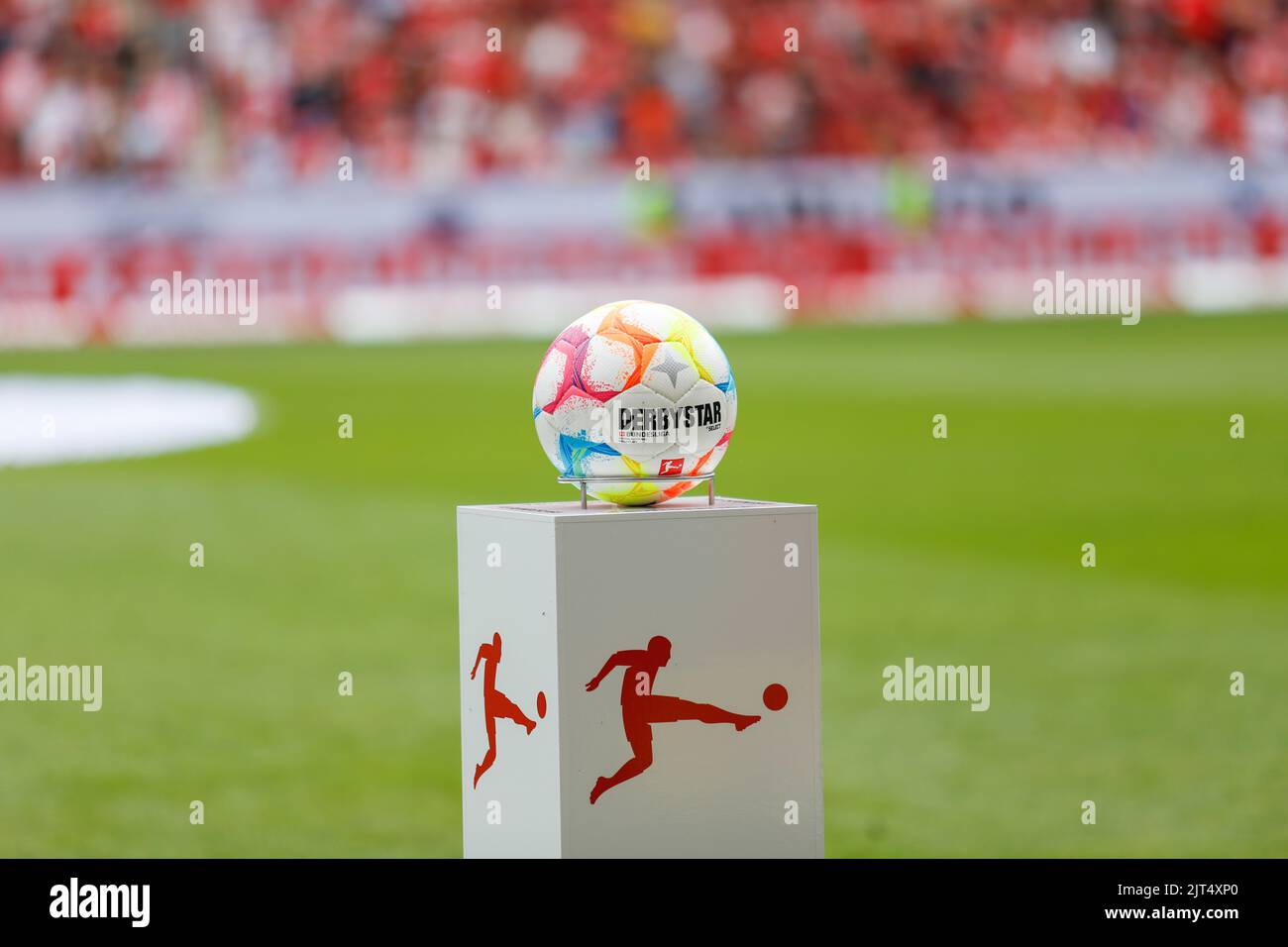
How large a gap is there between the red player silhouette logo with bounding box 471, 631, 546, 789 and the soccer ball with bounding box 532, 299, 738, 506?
504 mm

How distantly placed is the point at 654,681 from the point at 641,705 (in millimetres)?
69

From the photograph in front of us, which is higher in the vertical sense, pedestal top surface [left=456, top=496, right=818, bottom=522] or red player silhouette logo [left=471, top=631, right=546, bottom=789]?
pedestal top surface [left=456, top=496, right=818, bottom=522]

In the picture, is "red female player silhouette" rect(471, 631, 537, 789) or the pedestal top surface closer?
the pedestal top surface

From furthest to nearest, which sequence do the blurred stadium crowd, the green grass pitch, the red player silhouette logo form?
the blurred stadium crowd, the green grass pitch, the red player silhouette logo

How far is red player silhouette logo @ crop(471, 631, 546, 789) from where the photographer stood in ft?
15.7

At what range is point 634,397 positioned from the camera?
482 cm

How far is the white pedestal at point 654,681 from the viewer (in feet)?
14.8

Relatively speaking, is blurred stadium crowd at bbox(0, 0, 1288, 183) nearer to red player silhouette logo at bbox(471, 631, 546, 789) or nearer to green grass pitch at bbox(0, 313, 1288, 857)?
green grass pitch at bbox(0, 313, 1288, 857)

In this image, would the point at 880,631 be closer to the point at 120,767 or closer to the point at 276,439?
the point at 120,767

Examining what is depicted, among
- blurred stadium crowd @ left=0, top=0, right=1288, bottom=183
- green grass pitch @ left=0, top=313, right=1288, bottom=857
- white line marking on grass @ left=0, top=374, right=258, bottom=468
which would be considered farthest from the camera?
blurred stadium crowd @ left=0, top=0, right=1288, bottom=183

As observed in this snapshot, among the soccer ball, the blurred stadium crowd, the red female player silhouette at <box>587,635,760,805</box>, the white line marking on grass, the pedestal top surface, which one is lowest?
the red female player silhouette at <box>587,635,760,805</box>

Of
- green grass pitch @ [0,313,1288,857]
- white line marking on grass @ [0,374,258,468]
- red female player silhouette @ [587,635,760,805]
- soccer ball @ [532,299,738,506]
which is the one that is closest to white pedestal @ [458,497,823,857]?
red female player silhouette @ [587,635,760,805]

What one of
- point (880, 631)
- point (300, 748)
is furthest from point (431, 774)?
point (880, 631)
